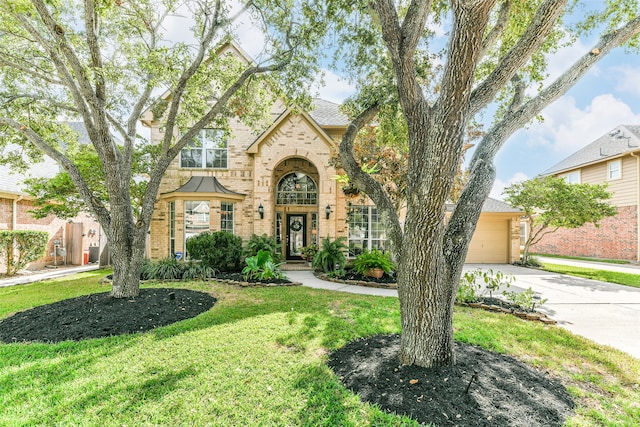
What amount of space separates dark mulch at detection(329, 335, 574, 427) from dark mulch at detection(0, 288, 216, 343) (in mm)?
3880

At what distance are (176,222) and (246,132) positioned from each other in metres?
5.06

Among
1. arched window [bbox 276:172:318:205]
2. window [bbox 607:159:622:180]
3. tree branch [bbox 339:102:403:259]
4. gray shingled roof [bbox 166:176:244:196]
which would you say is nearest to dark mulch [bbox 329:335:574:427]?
tree branch [bbox 339:102:403:259]

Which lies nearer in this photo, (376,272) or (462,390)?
(462,390)

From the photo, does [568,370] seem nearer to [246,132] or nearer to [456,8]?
[456,8]

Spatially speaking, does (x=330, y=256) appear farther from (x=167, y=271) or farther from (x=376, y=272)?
(x=167, y=271)

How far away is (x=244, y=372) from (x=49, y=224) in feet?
52.6

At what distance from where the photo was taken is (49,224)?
1405cm

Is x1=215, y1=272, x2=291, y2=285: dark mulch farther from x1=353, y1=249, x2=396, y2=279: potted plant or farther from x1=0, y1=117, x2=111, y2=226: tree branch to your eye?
x1=0, y1=117, x2=111, y2=226: tree branch

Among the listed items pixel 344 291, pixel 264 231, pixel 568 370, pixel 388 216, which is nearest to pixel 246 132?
pixel 264 231

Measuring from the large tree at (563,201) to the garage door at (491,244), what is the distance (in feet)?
3.92

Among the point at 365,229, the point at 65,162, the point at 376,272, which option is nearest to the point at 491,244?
the point at 365,229

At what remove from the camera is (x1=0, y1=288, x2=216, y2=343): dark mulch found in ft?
16.6

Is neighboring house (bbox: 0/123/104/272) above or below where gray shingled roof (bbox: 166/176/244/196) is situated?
below

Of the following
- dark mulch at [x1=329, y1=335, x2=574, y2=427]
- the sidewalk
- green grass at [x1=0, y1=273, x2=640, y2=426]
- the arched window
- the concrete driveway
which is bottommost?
the concrete driveway
